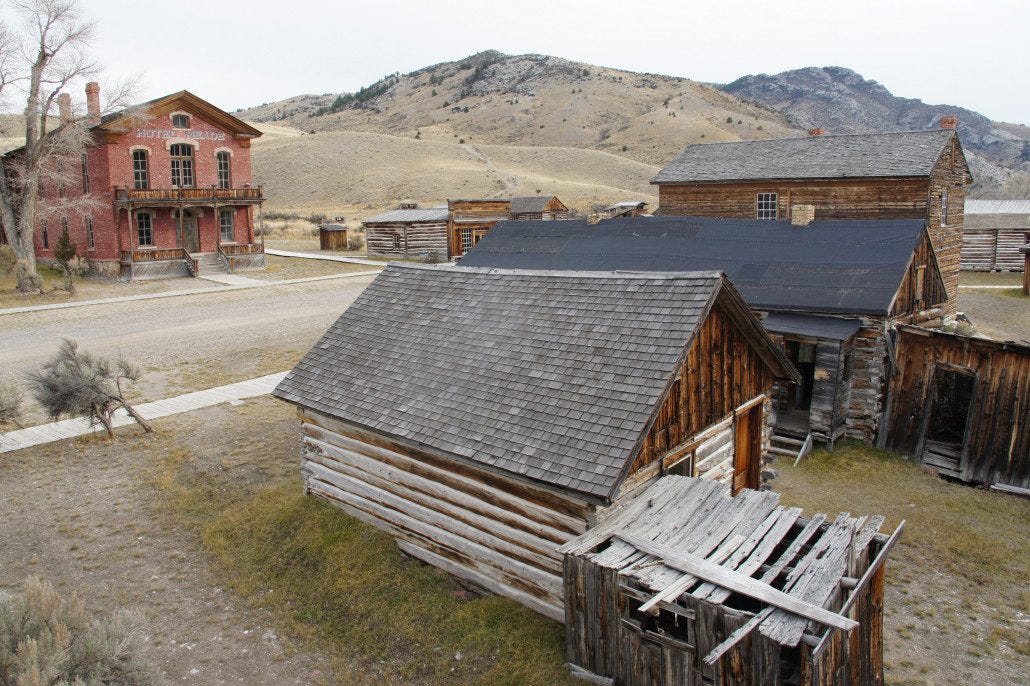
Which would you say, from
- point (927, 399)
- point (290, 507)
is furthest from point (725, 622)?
point (927, 399)

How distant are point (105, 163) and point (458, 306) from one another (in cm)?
3015

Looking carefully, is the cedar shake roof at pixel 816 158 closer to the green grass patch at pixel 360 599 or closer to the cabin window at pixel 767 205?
the cabin window at pixel 767 205

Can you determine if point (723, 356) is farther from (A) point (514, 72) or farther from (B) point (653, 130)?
(A) point (514, 72)

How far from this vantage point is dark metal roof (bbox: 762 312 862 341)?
14.2 meters

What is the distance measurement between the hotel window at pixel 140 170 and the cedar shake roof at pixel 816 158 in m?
23.4

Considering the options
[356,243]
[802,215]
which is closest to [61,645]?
[802,215]

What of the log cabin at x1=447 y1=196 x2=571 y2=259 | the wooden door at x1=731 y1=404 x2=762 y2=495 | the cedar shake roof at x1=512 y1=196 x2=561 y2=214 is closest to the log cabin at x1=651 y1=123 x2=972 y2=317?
the log cabin at x1=447 y1=196 x2=571 y2=259

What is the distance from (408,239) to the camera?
134ft

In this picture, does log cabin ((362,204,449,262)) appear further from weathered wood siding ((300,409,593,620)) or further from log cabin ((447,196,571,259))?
weathered wood siding ((300,409,593,620))

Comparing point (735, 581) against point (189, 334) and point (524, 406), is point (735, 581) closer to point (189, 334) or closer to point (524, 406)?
point (524, 406)

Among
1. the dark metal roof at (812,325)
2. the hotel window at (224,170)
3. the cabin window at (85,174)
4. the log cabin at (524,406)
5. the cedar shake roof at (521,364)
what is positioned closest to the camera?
the cedar shake roof at (521,364)

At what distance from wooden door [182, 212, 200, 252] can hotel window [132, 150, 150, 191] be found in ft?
8.00

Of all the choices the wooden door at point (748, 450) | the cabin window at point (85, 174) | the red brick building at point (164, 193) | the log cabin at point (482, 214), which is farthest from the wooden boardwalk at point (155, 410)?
the cabin window at point (85, 174)

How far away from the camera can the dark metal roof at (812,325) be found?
14.2 metres
